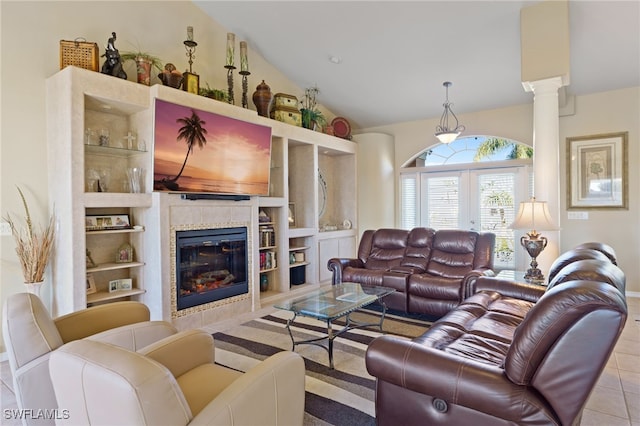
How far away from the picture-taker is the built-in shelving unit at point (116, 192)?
3178mm

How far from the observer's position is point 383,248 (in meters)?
4.95

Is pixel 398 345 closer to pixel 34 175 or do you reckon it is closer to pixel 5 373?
pixel 5 373

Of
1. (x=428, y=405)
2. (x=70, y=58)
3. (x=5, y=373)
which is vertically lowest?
(x=5, y=373)

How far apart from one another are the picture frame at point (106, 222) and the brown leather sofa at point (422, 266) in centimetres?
240

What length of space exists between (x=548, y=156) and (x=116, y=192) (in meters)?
4.58

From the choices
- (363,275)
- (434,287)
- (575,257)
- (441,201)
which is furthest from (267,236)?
(575,257)

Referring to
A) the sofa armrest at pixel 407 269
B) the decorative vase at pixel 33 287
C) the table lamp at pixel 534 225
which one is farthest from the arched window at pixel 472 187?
the decorative vase at pixel 33 287

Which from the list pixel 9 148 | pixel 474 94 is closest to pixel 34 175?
pixel 9 148

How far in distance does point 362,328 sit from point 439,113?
4175mm

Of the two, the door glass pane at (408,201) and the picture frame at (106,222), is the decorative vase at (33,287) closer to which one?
the picture frame at (106,222)

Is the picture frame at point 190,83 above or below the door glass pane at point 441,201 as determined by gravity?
above

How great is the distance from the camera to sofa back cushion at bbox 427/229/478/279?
4230mm

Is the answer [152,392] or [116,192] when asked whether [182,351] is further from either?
[116,192]

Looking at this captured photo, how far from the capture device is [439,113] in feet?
20.6
